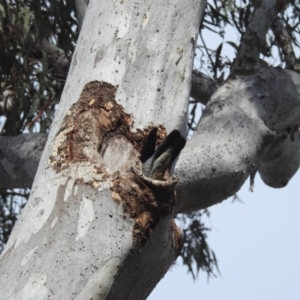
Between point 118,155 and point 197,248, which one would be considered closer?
point 118,155

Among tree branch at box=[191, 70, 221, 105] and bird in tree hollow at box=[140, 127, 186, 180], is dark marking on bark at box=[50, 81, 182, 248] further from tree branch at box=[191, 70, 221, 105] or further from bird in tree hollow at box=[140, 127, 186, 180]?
tree branch at box=[191, 70, 221, 105]

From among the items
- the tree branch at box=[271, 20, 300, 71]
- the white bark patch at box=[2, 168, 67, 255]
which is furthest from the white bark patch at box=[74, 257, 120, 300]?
the tree branch at box=[271, 20, 300, 71]

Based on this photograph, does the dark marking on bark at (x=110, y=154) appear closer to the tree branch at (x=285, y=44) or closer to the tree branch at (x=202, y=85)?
the tree branch at (x=285, y=44)

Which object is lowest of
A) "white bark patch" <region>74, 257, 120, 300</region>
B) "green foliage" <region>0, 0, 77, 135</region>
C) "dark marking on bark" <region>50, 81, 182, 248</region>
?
"white bark patch" <region>74, 257, 120, 300</region>

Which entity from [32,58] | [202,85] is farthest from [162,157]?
[32,58]

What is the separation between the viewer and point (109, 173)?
1.03 meters

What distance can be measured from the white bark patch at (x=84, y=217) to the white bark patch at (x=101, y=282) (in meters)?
0.05

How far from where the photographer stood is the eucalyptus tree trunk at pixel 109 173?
0.95 m

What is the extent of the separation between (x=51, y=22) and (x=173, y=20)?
6.14 ft

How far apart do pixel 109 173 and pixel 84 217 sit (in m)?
0.09

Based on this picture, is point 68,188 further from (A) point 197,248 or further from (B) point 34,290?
(A) point 197,248

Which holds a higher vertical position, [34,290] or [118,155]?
A: [118,155]

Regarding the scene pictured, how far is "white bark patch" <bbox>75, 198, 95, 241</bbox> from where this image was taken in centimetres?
97

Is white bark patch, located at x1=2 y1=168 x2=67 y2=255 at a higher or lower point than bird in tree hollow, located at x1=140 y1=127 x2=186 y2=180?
lower
